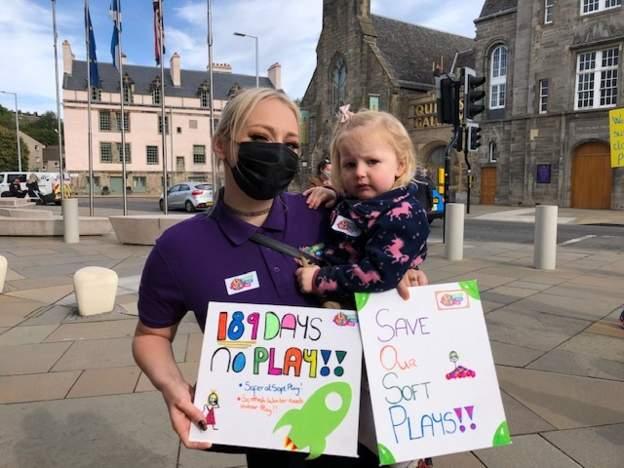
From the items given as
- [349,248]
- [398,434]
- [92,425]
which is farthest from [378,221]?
[92,425]

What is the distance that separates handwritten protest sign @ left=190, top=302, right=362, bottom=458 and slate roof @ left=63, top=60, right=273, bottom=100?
60.0 meters

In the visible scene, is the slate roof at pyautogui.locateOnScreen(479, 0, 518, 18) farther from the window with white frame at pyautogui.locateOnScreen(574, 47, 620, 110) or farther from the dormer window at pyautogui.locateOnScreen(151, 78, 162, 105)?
the dormer window at pyautogui.locateOnScreen(151, 78, 162, 105)

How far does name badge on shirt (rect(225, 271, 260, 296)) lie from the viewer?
5.13 feet

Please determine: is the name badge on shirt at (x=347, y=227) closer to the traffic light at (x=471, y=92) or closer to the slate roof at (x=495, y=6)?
the traffic light at (x=471, y=92)

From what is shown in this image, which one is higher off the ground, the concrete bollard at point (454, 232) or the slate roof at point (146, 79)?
the slate roof at point (146, 79)

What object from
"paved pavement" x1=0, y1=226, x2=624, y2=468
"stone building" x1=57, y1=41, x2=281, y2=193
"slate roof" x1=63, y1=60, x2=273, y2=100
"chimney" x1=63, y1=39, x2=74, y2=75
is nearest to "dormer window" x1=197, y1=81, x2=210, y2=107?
"stone building" x1=57, y1=41, x2=281, y2=193

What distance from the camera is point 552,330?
17.8 ft

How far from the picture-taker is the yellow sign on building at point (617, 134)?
752 cm

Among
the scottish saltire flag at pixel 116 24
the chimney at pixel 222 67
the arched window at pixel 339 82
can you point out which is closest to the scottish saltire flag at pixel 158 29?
the scottish saltire flag at pixel 116 24

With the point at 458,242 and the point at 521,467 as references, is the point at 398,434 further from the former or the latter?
the point at 458,242

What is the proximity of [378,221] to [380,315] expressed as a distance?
296 mm

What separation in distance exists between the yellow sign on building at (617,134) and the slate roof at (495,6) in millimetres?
25262

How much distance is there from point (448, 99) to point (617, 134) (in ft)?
13.5

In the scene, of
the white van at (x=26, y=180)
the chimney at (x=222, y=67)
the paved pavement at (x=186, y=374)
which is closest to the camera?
the paved pavement at (x=186, y=374)
